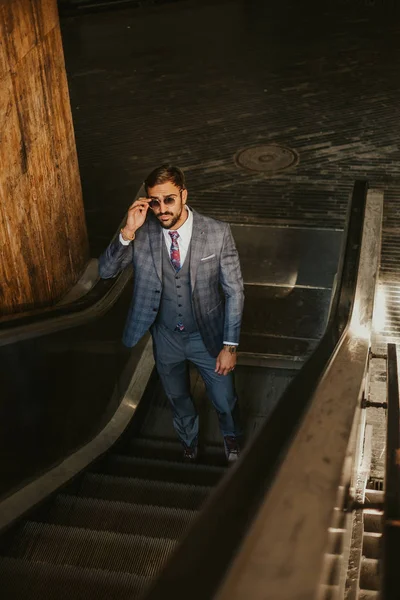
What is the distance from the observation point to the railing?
1.16 m

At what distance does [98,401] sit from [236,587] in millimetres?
3250

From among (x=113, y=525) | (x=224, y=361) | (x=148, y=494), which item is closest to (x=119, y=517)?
(x=113, y=525)

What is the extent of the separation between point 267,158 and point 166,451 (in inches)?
139

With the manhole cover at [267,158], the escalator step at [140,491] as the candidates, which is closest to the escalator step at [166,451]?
the escalator step at [140,491]

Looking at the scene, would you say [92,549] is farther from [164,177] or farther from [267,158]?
[267,158]

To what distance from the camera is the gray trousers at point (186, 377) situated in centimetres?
347

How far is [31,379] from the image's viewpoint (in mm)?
3361

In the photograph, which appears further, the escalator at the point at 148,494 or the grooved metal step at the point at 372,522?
the grooved metal step at the point at 372,522

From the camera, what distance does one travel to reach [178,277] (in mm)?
3260

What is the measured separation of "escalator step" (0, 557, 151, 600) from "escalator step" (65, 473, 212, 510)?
0.97 metres

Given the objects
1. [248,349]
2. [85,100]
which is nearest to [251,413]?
[248,349]

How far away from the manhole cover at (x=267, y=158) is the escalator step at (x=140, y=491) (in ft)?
12.3

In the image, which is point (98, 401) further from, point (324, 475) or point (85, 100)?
point (85, 100)

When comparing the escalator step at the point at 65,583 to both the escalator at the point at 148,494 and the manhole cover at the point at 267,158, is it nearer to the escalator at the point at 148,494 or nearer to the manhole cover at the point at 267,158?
the escalator at the point at 148,494
